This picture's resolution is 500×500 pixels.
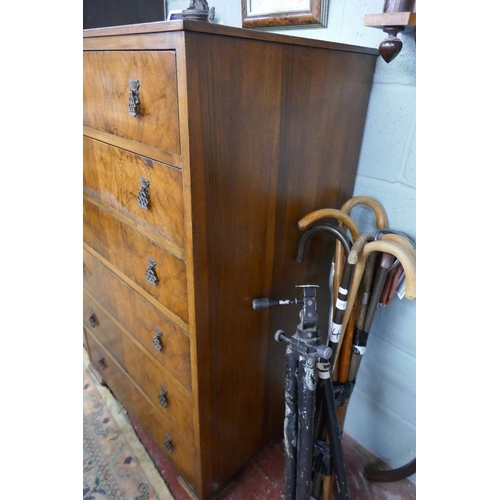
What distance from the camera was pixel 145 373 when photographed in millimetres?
1139

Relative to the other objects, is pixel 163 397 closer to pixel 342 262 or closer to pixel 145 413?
pixel 145 413

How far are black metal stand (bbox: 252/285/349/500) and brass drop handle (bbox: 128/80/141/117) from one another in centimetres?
50

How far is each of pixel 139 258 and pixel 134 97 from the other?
1.32ft

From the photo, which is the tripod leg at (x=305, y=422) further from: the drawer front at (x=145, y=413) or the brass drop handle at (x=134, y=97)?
the brass drop handle at (x=134, y=97)

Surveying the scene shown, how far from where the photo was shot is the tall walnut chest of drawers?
0.67 m

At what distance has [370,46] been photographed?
950 millimetres

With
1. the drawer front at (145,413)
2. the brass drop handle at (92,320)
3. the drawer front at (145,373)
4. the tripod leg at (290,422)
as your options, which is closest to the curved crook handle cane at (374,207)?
the tripod leg at (290,422)

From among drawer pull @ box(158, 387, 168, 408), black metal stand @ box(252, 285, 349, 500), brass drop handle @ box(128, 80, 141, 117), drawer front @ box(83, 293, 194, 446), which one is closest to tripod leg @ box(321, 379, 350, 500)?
black metal stand @ box(252, 285, 349, 500)

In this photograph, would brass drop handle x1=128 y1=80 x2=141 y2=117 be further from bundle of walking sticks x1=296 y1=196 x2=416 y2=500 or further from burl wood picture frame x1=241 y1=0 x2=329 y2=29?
burl wood picture frame x1=241 y1=0 x2=329 y2=29

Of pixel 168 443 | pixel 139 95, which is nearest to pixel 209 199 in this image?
pixel 139 95
